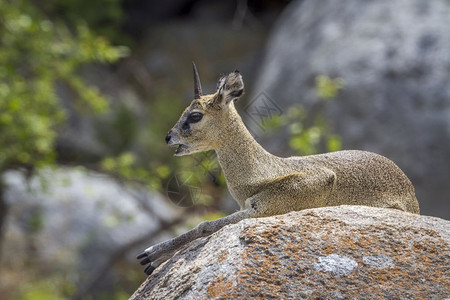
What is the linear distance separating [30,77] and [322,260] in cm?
977

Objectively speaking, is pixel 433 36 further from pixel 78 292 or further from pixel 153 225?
pixel 78 292

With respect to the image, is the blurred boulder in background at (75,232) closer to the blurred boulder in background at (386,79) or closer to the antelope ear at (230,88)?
the blurred boulder in background at (386,79)

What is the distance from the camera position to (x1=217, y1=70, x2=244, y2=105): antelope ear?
19.7 feet

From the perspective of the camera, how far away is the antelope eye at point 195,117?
6.12 m

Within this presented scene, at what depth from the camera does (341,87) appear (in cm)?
1215

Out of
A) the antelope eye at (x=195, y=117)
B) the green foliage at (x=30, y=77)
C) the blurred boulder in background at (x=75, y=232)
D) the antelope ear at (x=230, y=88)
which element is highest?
the green foliage at (x=30, y=77)

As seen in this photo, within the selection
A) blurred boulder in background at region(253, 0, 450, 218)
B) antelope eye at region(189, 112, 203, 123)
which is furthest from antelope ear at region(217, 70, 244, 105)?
blurred boulder in background at region(253, 0, 450, 218)

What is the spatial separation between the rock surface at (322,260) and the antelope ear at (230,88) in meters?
1.33

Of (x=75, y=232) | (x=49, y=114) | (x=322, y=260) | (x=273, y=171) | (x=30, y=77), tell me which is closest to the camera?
(x=322, y=260)

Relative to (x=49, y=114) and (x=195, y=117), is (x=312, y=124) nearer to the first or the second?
(x=49, y=114)

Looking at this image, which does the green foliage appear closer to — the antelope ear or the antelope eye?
the antelope eye

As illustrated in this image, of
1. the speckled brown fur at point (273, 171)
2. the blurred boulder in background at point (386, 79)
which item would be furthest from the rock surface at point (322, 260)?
the blurred boulder in background at point (386, 79)

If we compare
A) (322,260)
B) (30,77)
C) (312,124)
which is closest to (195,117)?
(322,260)

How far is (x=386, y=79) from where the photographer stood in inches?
493
